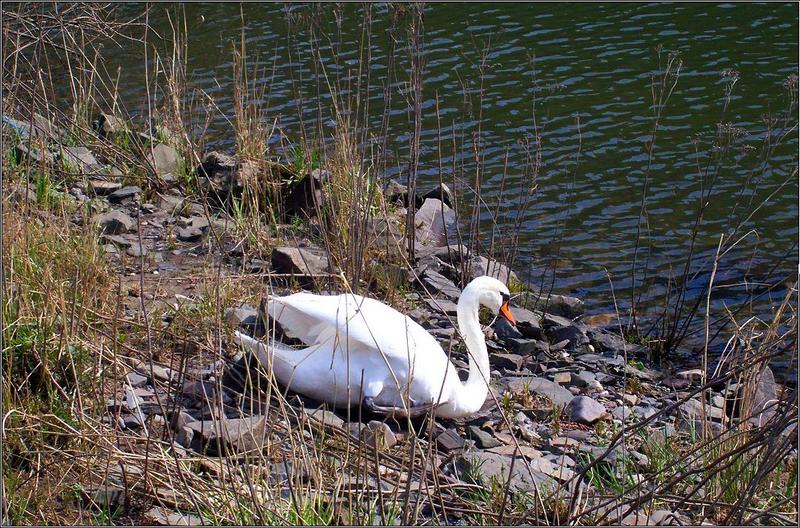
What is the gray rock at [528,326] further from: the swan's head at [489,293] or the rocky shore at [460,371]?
the swan's head at [489,293]

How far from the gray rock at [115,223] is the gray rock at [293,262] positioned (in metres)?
1.36

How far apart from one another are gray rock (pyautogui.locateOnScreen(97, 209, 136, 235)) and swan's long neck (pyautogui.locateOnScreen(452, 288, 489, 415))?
3.06 meters

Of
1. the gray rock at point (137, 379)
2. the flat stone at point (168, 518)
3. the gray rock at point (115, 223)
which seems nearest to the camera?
the flat stone at point (168, 518)

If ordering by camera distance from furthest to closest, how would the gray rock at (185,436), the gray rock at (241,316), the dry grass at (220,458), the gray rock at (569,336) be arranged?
1. the gray rock at (569,336)
2. the gray rock at (241,316)
3. the gray rock at (185,436)
4. the dry grass at (220,458)

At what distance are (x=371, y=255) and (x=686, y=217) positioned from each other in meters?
3.25

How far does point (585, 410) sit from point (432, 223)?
136 inches

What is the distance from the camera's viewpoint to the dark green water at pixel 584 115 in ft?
25.2

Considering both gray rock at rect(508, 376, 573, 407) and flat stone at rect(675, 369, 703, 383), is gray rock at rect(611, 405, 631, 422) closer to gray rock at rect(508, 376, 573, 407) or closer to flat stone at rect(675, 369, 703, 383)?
gray rock at rect(508, 376, 573, 407)

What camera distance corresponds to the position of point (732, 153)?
32.0 feet

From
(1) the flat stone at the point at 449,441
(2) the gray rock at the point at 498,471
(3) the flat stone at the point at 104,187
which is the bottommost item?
(1) the flat stone at the point at 449,441

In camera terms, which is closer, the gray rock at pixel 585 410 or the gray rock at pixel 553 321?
the gray rock at pixel 585 410

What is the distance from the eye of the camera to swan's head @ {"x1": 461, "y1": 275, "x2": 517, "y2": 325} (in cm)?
498

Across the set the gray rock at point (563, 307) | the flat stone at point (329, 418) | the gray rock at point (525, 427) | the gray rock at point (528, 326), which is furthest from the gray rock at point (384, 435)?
the gray rock at point (563, 307)

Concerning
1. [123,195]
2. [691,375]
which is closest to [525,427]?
[691,375]
